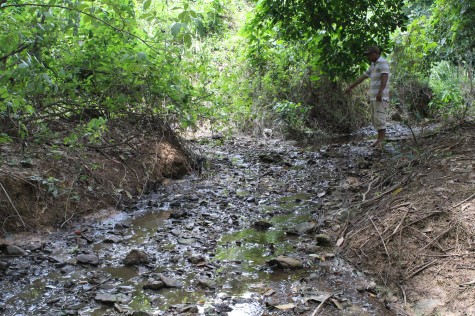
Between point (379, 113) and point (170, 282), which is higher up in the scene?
point (379, 113)

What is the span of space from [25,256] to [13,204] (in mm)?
560

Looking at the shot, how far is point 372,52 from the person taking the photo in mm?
7125

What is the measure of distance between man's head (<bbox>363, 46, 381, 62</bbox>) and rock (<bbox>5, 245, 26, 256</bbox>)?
6.02m

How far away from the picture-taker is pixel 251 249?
148 inches

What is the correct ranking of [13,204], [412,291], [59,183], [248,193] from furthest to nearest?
[248,193], [59,183], [13,204], [412,291]

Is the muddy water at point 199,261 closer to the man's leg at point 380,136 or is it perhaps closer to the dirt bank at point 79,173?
the dirt bank at point 79,173

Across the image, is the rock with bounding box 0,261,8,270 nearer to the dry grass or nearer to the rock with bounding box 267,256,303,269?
the rock with bounding box 267,256,303,269

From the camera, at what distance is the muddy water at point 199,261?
9.14ft

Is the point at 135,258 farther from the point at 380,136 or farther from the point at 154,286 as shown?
the point at 380,136

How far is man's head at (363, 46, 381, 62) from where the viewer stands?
710 cm

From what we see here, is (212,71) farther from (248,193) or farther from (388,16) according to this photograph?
(388,16)

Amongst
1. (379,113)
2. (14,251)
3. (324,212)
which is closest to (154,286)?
(14,251)

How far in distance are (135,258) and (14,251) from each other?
1000 millimetres

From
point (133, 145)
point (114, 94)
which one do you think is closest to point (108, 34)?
point (114, 94)
